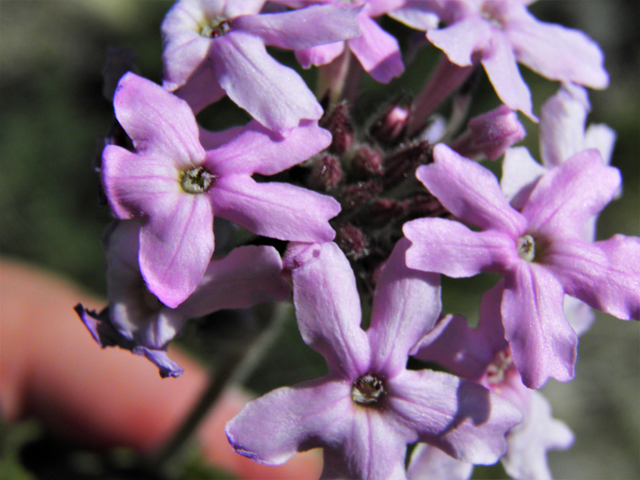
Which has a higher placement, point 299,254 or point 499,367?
point 299,254

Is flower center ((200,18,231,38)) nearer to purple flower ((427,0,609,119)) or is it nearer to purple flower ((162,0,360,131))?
purple flower ((162,0,360,131))

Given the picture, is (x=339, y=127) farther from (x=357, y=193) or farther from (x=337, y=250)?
(x=337, y=250)

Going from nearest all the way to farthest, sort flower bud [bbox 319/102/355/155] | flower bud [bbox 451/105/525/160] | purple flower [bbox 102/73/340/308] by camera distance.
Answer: purple flower [bbox 102/73/340/308] < flower bud [bbox 451/105/525/160] < flower bud [bbox 319/102/355/155]

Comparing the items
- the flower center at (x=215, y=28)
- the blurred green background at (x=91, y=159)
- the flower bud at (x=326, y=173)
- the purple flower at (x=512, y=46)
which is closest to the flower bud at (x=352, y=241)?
the flower bud at (x=326, y=173)

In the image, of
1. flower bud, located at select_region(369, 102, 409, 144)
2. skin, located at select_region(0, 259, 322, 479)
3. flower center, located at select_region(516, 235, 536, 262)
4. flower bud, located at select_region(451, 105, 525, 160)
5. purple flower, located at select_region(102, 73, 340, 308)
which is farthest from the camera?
skin, located at select_region(0, 259, 322, 479)

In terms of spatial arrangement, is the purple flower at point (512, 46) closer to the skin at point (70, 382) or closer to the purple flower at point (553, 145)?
the purple flower at point (553, 145)

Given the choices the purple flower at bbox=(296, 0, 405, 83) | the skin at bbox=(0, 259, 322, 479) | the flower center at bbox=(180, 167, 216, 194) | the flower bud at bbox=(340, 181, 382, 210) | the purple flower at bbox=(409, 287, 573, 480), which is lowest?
the skin at bbox=(0, 259, 322, 479)

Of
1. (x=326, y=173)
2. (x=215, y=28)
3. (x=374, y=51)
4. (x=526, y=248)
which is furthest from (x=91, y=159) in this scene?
(x=526, y=248)

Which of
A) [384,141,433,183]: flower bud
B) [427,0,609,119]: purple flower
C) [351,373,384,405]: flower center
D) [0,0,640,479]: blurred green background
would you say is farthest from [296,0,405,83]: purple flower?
[0,0,640,479]: blurred green background
